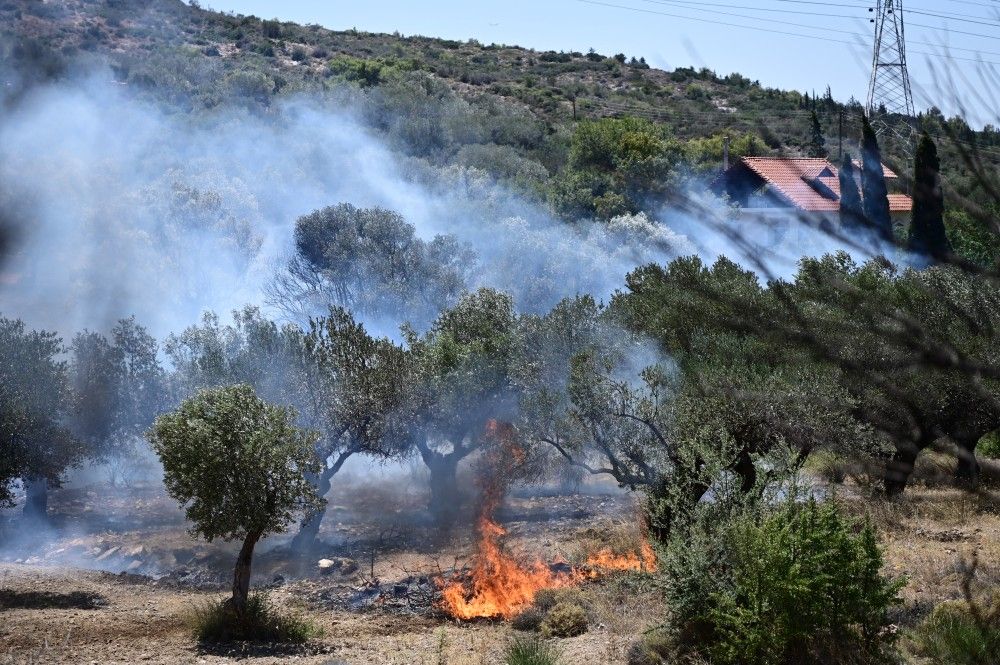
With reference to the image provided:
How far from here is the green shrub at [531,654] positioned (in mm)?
13672

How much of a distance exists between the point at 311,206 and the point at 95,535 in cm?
3150

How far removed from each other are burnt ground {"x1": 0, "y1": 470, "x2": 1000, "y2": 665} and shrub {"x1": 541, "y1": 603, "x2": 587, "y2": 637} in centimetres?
24

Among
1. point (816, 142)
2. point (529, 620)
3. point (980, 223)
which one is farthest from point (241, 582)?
point (980, 223)

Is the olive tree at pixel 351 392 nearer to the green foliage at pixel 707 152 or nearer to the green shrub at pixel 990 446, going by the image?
the green shrub at pixel 990 446

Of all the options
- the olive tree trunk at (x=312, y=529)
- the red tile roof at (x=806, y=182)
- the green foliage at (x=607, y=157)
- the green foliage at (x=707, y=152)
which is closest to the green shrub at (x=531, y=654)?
the red tile roof at (x=806, y=182)

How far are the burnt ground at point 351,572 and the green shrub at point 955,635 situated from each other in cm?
69

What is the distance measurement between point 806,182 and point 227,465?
13634 mm

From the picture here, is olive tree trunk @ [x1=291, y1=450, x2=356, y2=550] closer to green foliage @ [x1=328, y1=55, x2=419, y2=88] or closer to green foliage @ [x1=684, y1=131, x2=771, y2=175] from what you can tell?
green foliage @ [x1=684, y1=131, x2=771, y2=175]

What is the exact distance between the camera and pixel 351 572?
72.5 feet

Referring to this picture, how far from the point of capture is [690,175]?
54.6 meters

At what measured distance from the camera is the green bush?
12031 mm

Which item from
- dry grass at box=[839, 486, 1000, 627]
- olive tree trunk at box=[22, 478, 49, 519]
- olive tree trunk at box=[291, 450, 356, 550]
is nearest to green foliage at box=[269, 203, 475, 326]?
olive tree trunk at box=[291, 450, 356, 550]

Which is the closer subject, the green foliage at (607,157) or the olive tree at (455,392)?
the olive tree at (455,392)

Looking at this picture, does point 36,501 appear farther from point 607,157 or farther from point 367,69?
point 367,69
